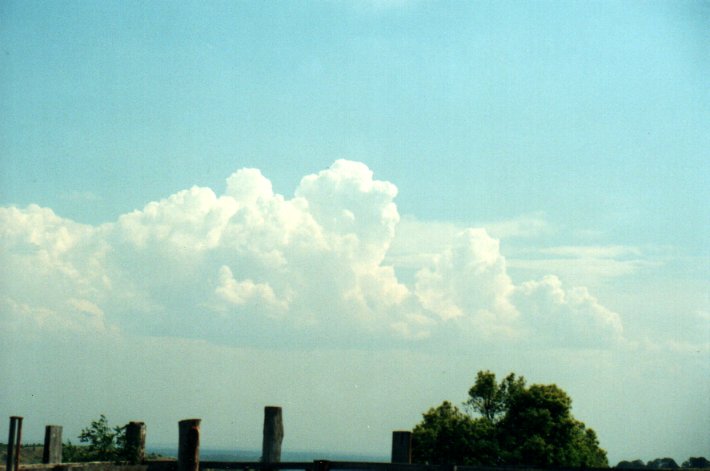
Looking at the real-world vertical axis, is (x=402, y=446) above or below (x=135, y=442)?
above

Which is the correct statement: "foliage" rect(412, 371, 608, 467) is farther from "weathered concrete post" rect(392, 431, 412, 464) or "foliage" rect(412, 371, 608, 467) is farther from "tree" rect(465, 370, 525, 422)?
"weathered concrete post" rect(392, 431, 412, 464)

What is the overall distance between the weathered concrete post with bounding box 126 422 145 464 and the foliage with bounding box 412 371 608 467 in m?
24.7

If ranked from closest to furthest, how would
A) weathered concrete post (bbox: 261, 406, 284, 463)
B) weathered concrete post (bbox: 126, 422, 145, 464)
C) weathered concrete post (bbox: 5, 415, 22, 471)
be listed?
weathered concrete post (bbox: 5, 415, 22, 471) < weathered concrete post (bbox: 261, 406, 284, 463) < weathered concrete post (bbox: 126, 422, 145, 464)

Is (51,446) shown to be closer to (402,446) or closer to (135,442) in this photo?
(135,442)

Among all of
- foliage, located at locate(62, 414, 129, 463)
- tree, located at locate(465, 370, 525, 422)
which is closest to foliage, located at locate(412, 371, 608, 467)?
tree, located at locate(465, 370, 525, 422)

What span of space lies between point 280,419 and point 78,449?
229 inches

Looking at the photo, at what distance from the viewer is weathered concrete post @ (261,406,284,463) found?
1403cm

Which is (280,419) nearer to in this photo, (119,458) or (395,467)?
(395,467)

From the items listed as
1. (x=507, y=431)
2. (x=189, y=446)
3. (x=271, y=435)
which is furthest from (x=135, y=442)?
(x=507, y=431)

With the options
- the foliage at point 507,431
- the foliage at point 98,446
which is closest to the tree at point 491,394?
the foliage at point 507,431

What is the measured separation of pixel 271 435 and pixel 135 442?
2523mm

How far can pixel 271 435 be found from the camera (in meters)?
14.1

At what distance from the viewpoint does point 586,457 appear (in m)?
40.5

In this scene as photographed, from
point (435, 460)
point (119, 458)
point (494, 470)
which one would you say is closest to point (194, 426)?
point (119, 458)
